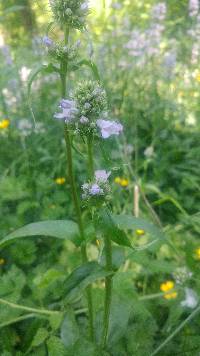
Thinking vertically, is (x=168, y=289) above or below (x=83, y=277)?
below

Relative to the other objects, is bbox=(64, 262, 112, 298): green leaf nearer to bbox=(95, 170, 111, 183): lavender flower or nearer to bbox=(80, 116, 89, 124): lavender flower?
bbox=(95, 170, 111, 183): lavender flower

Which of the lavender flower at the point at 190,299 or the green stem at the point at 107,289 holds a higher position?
the green stem at the point at 107,289

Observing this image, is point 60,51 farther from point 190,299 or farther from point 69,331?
point 190,299

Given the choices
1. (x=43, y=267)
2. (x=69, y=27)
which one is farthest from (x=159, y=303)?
(x=69, y=27)

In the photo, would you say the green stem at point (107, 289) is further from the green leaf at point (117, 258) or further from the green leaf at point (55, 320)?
the green leaf at point (55, 320)

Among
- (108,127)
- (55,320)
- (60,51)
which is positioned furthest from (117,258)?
(60,51)

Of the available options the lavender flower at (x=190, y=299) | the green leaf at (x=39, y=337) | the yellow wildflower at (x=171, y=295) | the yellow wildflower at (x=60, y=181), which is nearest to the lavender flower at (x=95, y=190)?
the green leaf at (x=39, y=337)

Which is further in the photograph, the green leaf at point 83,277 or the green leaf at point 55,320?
the green leaf at point 55,320
